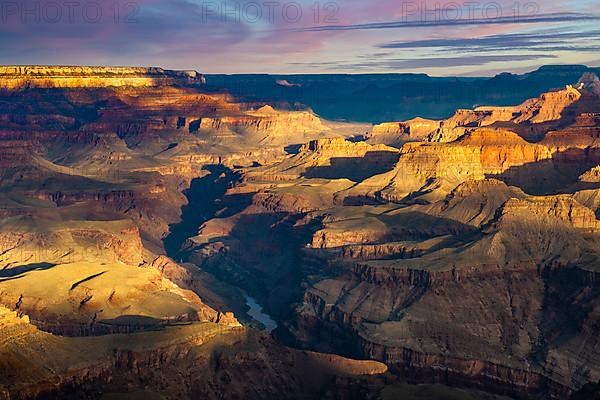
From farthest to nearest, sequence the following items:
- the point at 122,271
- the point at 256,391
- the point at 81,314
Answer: the point at 122,271
the point at 81,314
the point at 256,391

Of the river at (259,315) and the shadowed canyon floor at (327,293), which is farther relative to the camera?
the river at (259,315)

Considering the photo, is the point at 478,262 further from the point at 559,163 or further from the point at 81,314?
the point at 559,163

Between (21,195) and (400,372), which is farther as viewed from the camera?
(21,195)

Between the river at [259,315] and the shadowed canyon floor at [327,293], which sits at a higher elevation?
the shadowed canyon floor at [327,293]

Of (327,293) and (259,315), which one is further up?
(327,293)

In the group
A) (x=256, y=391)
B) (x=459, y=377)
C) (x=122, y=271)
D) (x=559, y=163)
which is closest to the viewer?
(x=256, y=391)

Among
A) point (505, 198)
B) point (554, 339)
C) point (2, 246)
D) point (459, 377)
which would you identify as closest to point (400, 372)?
point (459, 377)

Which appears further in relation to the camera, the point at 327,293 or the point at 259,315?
the point at 259,315

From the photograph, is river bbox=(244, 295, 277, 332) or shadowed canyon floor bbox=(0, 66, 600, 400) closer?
shadowed canyon floor bbox=(0, 66, 600, 400)

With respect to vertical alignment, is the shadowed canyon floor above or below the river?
above

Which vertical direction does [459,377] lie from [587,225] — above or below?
below
